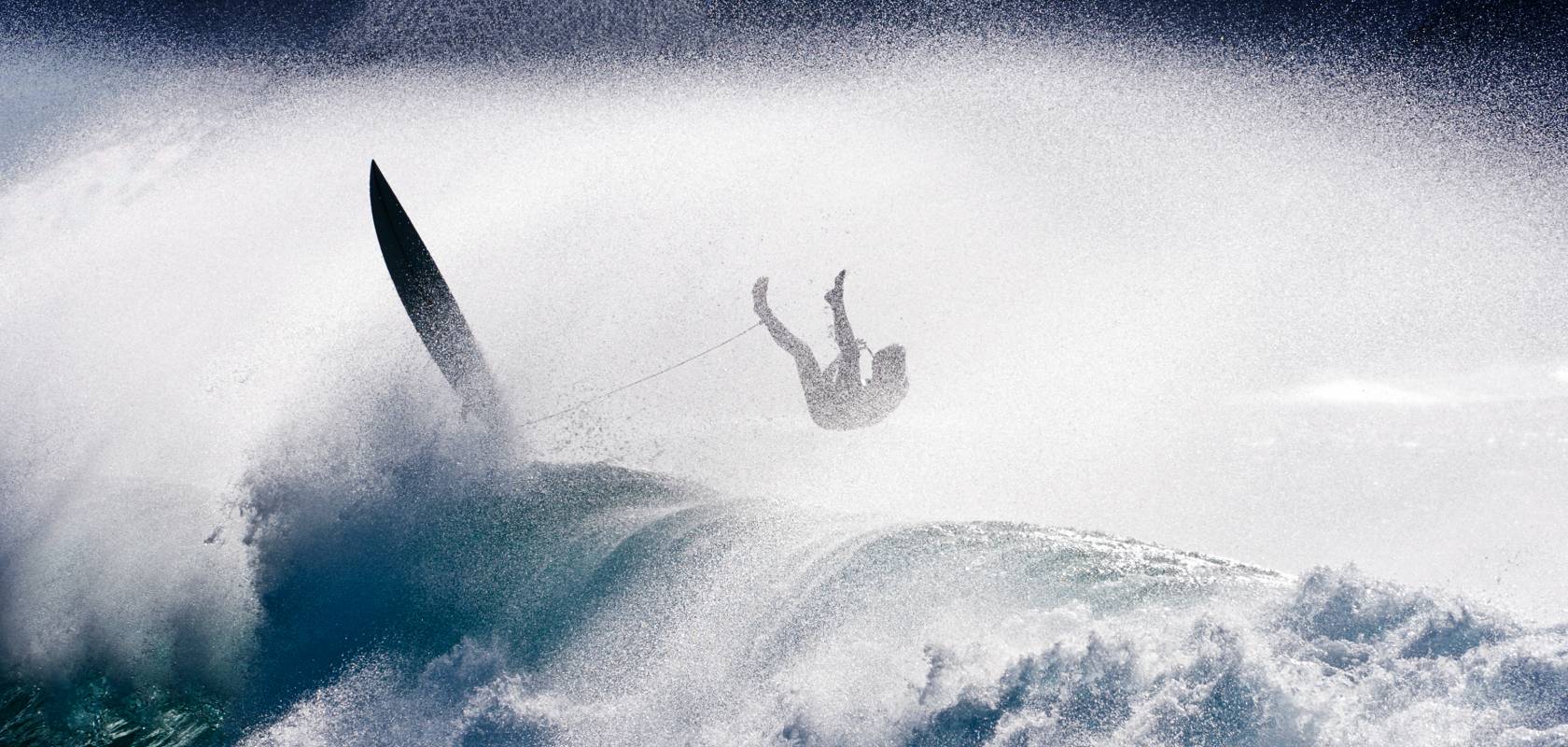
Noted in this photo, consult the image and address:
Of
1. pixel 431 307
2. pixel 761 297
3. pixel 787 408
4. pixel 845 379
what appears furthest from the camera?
pixel 787 408

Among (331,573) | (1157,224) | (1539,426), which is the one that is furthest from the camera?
(1157,224)

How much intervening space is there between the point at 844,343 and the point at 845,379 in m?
0.43

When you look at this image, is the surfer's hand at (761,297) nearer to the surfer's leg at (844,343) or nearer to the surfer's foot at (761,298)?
the surfer's foot at (761,298)

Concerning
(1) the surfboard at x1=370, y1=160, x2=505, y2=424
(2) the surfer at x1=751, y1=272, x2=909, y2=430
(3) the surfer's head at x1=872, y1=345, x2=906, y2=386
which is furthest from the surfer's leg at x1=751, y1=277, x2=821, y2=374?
(1) the surfboard at x1=370, y1=160, x2=505, y2=424

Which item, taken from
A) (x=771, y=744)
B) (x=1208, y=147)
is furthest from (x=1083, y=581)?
(x=1208, y=147)

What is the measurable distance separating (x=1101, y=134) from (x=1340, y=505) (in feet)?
27.9

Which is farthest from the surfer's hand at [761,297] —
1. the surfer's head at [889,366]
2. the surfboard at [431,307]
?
the surfboard at [431,307]

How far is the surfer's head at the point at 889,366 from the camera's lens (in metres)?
7.76

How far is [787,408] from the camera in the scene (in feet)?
38.8

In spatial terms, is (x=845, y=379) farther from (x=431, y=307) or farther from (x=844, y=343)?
(x=431, y=307)

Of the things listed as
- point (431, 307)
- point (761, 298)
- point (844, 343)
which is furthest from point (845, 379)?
point (431, 307)

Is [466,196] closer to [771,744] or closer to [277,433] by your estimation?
[277,433]

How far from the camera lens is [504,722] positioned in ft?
18.0

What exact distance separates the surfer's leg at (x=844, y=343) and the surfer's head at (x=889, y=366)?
0.17 meters
